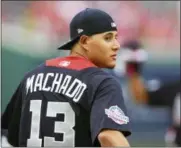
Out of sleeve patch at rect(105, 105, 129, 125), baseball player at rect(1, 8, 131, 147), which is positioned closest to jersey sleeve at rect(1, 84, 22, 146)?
baseball player at rect(1, 8, 131, 147)

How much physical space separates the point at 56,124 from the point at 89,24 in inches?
18.0

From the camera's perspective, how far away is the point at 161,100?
6664 mm

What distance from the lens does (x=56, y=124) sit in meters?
2.17

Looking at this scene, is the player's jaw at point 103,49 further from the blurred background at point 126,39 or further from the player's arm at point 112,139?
the blurred background at point 126,39

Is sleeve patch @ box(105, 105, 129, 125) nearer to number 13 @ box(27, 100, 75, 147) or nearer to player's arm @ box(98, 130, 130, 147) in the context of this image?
player's arm @ box(98, 130, 130, 147)

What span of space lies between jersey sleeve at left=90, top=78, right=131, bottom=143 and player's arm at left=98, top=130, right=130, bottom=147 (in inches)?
0.8

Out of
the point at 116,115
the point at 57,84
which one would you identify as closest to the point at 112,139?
the point at 116,115

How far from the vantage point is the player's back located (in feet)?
6.95

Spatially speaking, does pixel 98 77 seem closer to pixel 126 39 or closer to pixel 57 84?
pixel 57 84

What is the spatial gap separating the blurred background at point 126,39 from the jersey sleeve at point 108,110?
14.6ft

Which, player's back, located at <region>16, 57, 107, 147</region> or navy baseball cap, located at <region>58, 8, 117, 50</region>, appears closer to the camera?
player's back, located at <region>16, 57, 107, 147</region>

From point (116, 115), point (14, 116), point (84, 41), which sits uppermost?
point (84, 41)

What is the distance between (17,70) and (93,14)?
14.3 ft

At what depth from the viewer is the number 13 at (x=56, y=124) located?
2.14 m
